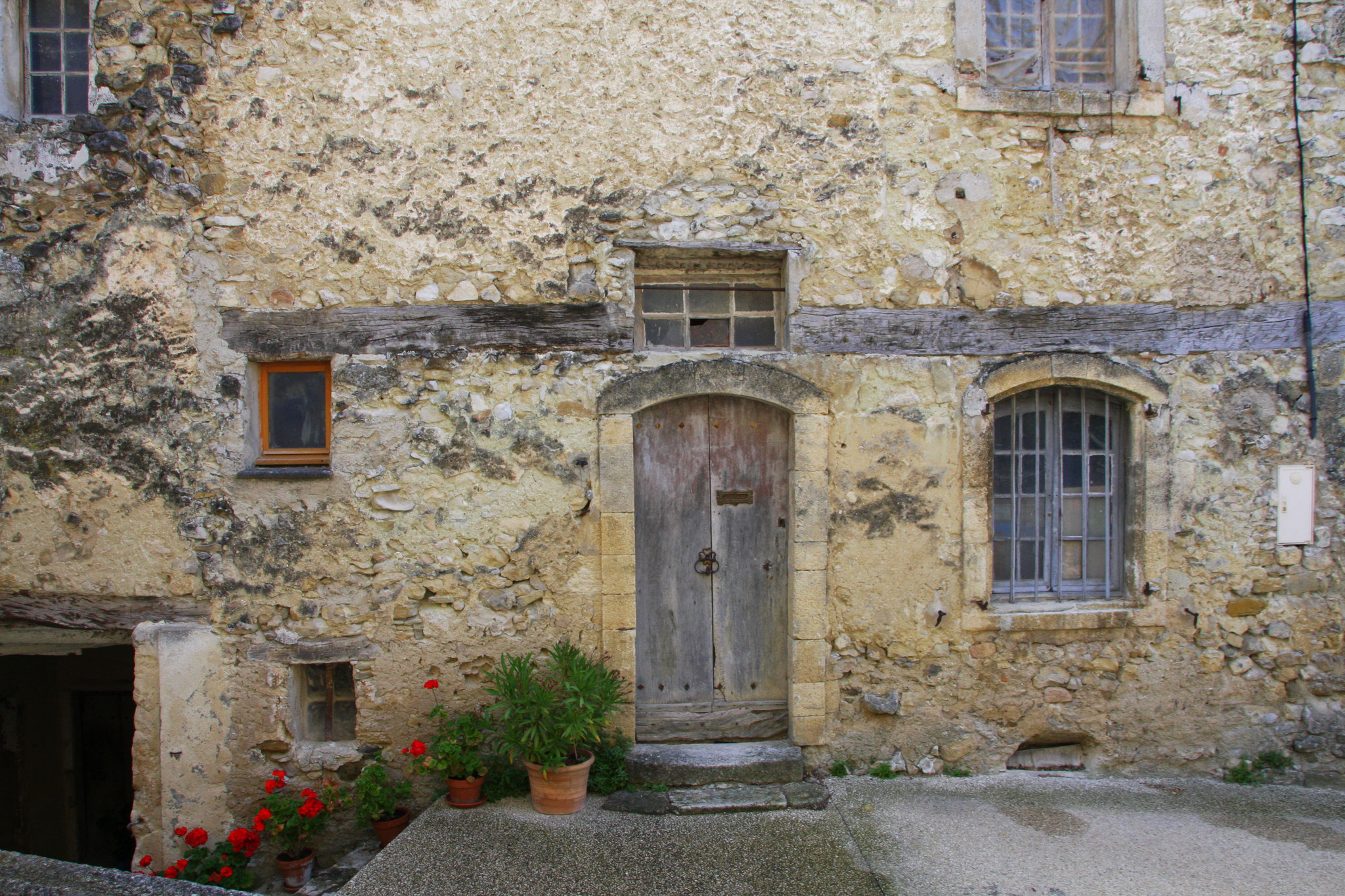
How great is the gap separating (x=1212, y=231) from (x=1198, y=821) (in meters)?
3.33

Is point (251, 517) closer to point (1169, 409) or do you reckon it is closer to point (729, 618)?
point (729, 618)

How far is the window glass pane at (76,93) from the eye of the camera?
14.5 ft

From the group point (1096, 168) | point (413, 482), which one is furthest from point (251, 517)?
point (1096, 168)

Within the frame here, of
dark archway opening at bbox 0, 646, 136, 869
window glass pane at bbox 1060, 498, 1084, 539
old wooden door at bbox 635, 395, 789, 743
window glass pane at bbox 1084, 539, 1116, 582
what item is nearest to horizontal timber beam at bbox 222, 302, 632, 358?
old wooden door at bbox 635, 395, 789, 743

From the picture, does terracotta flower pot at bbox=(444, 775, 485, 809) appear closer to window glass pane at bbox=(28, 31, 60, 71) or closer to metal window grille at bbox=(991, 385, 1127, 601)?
metal window grille at bbox=(991, 385, 1127, 601)

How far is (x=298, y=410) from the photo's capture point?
173 inches

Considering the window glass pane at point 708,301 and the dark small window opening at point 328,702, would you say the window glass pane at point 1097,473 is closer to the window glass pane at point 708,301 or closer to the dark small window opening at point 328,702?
the window glass pane at point 708,301

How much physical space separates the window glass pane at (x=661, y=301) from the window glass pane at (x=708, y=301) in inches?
2.5

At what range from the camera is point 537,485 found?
14.0 feet

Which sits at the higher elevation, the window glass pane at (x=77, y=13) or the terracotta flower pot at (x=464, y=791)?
the window glass pane at (x=77, y=13)

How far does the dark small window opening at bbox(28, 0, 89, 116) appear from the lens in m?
4.42

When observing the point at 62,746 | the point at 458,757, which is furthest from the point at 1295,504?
the point at 62,746

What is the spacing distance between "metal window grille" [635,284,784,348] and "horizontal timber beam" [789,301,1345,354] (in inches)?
11.5

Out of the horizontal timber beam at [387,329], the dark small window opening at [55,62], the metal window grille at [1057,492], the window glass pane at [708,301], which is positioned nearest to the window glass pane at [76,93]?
the dark small window opening at [55,62]
